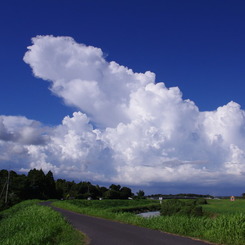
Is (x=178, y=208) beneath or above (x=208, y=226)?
beneath

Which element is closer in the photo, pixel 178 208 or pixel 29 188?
pixel 178 208

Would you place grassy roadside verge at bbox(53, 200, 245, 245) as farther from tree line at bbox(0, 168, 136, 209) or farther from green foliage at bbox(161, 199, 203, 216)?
tree line at bbox(0, 168, 136, 209)

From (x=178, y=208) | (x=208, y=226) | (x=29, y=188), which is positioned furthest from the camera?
(x=29, y=188)

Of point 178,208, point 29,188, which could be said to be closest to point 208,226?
point 178,208

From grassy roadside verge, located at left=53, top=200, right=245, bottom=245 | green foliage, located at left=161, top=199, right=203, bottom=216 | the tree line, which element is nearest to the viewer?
grassy roadside verge, located at left=53, top=200, right=245, bottom=245

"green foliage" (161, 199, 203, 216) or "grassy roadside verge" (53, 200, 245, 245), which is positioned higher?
"grassy roadside verge" (53, 200, 245, 245)

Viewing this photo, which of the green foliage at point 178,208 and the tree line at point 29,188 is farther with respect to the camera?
the tree line at point 29,188

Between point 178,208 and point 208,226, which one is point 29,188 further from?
point 208,226

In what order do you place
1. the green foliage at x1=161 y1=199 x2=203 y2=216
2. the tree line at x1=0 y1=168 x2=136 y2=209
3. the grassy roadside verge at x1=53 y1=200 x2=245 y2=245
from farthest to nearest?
the tree line at x1=0 y1=168 x2=136 y2=209 < the green foliage at x1=161 y1=199 x2=203 y2=216 < the grassy roadside verge at x1=53 y1=200 x2=245 y2=245

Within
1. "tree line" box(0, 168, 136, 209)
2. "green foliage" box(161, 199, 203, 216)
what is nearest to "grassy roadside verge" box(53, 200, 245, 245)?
"green foliage" box(161, 199, 203, 216)

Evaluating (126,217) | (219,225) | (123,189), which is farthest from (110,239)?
(123,189)

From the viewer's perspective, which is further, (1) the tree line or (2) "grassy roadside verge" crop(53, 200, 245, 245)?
(1) the tree line

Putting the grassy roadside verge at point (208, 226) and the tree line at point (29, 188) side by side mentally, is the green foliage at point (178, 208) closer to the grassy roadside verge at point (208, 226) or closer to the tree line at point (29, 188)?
the grassy roadside verge at point (208, 226)

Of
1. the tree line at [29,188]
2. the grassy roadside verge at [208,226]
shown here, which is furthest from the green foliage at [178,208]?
the tree line at [29,188]
